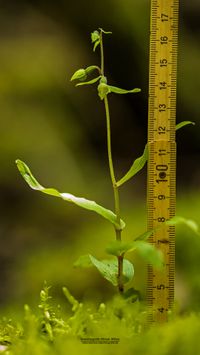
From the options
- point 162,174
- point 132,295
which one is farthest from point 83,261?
point 162,174

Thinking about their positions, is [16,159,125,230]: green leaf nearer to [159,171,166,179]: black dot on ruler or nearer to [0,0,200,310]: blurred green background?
[159,171,166,179]: black dot on ruler

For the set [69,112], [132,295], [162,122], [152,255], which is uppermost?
[162,122]

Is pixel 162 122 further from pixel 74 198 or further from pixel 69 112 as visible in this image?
pixel 69 112

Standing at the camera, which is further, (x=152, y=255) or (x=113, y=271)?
(x=113, y=271)

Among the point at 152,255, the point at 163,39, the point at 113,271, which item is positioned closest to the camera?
the point at 152,255

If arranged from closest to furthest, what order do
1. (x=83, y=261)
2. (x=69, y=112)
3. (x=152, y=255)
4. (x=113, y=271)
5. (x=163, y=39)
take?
(x=152, y=255), (x=83, y=261), (x=113, y=271), (x=163, y=39), (x=69, y=112)

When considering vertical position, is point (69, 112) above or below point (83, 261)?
below

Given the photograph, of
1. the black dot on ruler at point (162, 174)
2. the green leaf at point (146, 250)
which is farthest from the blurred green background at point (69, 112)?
the green leaf at point (146, 250)
